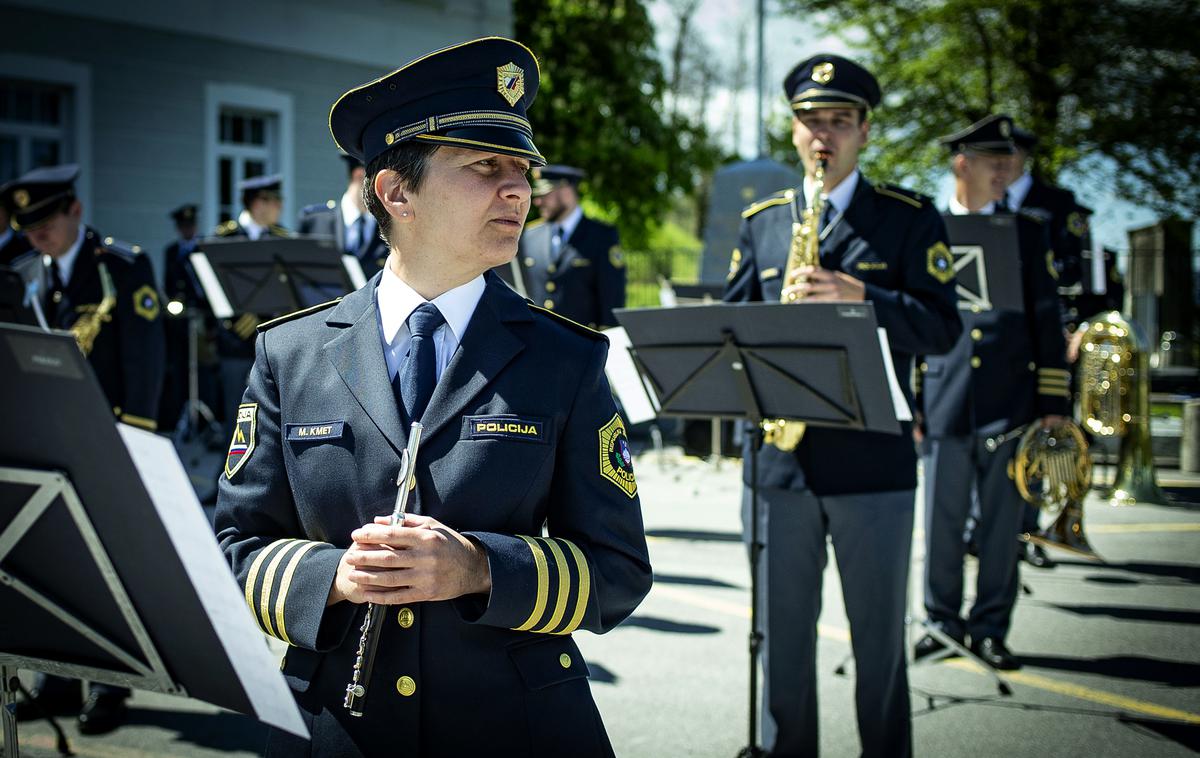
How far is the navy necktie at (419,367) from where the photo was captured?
82.6 inches

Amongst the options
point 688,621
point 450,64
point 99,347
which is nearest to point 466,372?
point 450,64

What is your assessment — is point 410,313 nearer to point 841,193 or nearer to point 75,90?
point 841,193

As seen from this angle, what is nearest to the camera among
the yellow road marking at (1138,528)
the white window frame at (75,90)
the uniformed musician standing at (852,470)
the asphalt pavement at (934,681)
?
the uniformed musician standing at (852,470)

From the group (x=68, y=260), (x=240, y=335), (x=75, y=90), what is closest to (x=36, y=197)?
(x=68, y=260)

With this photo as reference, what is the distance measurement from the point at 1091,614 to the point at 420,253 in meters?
5.72

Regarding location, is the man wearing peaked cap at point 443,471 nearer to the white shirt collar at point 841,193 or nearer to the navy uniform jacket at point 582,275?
the white shirt collar at point 841,193

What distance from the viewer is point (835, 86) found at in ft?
13.1

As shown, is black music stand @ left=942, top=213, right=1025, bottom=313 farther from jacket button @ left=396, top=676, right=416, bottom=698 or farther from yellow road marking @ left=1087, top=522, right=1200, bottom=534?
yellow road marking @ left=1087, top=522, right=1200, bottom=534

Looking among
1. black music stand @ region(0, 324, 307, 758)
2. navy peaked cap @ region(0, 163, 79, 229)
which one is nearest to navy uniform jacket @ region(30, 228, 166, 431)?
navy peaked cap @ region(0, 163, 79, 229)

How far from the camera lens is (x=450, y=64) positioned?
214cm

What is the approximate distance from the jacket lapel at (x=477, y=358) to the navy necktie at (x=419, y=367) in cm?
4

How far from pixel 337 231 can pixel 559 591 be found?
6089mm

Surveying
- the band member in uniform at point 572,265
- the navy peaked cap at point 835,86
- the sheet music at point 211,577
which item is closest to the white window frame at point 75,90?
the band member in uniform at point 572,265

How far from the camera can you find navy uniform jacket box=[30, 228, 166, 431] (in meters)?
5.33
